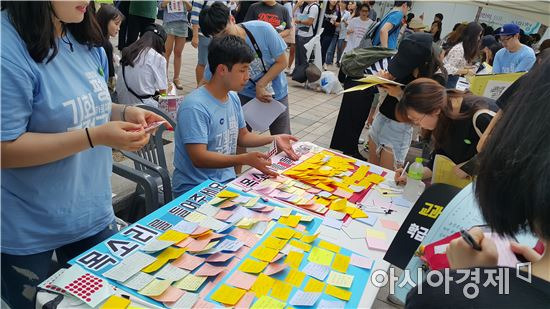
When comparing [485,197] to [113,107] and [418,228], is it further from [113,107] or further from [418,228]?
[113,107]

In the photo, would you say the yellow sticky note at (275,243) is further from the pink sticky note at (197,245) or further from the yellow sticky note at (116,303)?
the yellow sticky note at (116,303)

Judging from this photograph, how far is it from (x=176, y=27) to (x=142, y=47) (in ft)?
7.59

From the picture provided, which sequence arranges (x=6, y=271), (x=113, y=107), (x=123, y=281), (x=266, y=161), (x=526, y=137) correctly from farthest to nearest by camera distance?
Answer: (x=266, y=161) → (x=113, y=107) → (x=6, y=271) → (x=123, y=281) → (x=526, y=137)

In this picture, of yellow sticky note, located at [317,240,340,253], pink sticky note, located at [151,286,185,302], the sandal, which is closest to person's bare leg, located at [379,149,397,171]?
yellow sticky note, located at [317,240,340,253]

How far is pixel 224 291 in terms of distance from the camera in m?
1.16

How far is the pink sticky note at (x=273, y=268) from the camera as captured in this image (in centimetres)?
127

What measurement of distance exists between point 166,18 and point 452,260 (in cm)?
525

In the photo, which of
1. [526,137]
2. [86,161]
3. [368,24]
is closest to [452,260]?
[526,137]

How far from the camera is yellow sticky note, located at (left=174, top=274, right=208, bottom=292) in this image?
1.15 meters

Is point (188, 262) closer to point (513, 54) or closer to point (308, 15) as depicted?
point (513, 54)

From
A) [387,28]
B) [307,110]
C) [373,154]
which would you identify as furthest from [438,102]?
[307,110]

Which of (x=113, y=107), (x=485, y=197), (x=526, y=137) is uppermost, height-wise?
(x=526, y=137)

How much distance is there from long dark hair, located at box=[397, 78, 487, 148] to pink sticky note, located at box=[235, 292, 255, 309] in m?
1.53

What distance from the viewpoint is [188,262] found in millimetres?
1260
